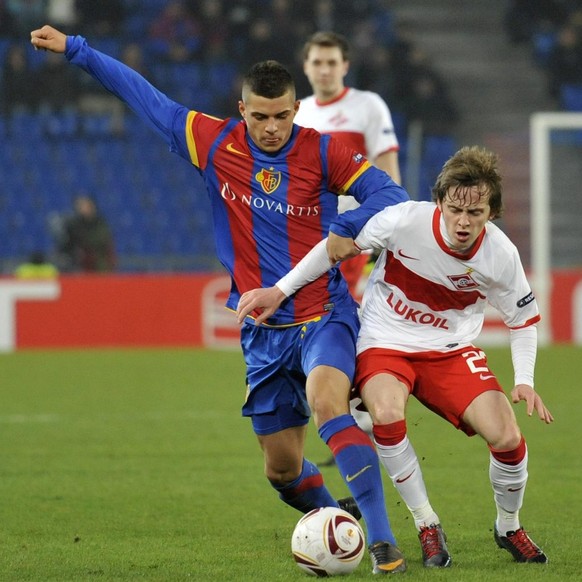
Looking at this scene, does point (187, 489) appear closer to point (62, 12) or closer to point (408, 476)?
point (408, 476)

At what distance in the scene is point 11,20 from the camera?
62.8 feet

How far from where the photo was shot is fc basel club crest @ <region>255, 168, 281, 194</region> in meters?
4.87

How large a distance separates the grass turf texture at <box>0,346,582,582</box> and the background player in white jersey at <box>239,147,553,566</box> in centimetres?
34

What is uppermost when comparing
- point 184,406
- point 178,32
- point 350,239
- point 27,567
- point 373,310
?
point 178,32

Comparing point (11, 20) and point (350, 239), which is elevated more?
point (11, 20)

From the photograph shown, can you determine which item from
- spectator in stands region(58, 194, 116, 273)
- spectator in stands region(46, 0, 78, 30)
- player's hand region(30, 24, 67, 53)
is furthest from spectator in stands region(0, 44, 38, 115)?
player's hand region(30, 24, 67, 53)

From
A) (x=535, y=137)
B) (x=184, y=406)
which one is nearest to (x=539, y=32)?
(x=535, y=137)

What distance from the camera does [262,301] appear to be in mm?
4641

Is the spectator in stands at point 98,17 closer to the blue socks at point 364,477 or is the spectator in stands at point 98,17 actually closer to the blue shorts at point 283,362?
the blue shorts at point 283,362

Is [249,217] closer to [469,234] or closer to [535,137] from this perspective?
→ [469,234]

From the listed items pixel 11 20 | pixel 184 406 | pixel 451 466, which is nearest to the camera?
pixel 451 466

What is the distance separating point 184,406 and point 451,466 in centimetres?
341

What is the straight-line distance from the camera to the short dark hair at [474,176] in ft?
14.6

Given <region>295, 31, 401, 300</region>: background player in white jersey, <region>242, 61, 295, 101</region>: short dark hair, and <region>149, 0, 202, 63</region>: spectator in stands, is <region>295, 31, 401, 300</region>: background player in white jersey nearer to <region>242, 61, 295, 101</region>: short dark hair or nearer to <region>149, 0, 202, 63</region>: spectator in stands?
<region>242, 61, 295, 101</region>: short dark hair
